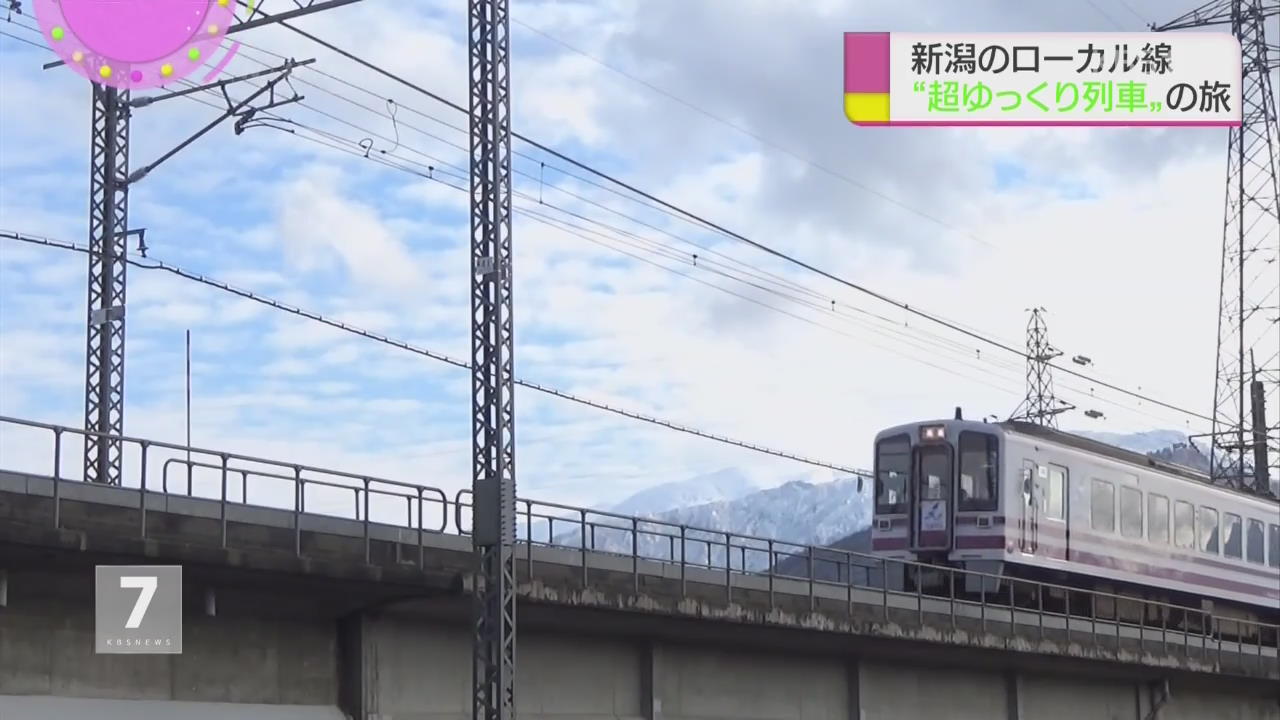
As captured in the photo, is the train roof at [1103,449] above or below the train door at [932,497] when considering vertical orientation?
above

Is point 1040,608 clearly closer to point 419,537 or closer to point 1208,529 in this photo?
point 1208,529

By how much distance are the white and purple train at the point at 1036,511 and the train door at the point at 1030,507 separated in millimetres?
29

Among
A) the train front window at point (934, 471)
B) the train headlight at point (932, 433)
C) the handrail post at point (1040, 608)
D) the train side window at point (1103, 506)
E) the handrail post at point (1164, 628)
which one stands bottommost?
the handrail post at point (1164, 628)

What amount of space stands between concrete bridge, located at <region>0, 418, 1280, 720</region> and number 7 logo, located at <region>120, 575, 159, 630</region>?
1.15ft

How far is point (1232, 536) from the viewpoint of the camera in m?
44.9

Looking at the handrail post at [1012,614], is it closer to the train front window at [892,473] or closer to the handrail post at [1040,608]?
the handrail post at [1040,608]

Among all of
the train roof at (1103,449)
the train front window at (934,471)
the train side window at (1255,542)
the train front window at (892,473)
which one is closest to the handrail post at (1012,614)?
the train front window at (934,471)

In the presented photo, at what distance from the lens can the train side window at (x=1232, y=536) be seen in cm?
4450

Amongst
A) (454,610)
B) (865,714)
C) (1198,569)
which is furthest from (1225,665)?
(454,610)

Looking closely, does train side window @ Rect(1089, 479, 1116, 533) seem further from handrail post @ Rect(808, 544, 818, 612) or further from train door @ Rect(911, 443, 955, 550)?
handrail post @ Rect(808, 544, 818, 612)

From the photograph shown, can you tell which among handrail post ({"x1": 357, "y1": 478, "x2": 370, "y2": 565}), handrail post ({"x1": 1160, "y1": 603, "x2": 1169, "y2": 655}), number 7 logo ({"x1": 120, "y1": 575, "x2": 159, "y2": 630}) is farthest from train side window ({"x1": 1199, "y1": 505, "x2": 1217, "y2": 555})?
number 7 logo ({"x1": 120, "y1": 575, "x2": 159, "y2": 630})

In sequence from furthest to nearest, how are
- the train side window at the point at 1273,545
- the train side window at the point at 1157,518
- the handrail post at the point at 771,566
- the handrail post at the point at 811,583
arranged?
1. the train side window at the point at 1273,545
2. the train side window at the point at 1157,518
3. the handrail post at the point at 811,583
4. the handrail post at the point at 771,566

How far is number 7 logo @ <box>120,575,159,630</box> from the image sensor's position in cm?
1823
